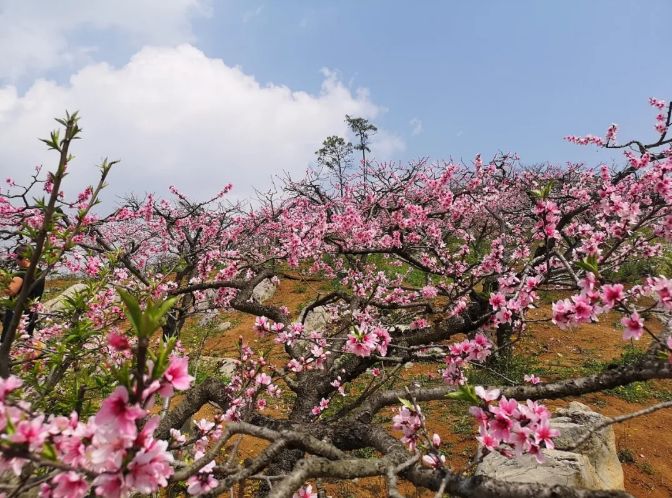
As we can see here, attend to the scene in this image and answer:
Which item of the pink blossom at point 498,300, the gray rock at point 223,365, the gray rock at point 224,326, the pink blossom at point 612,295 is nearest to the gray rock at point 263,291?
the gray rock at point 224,326

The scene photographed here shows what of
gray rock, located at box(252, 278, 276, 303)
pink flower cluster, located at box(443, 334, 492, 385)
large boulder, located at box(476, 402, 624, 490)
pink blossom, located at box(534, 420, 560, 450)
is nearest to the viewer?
pink blossom, located at box(534, 420, 560, 450)

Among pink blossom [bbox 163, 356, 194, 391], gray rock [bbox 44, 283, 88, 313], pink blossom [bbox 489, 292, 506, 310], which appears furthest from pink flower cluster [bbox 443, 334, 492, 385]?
gray rock [bbox 44, 283, 88, 313]

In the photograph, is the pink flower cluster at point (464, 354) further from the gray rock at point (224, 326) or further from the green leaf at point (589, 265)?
the gray rock at point (224, 326)

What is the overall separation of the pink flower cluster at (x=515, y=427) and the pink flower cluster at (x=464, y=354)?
1.18 m

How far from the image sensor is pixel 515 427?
192cm

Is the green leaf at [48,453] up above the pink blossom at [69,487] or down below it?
above

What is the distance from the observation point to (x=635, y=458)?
20.9 ft

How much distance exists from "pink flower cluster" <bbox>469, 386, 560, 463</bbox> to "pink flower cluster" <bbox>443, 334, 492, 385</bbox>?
118cm

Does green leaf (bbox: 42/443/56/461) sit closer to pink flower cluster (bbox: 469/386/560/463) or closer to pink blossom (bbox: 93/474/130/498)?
pink blossom (bbox: 93/474/130/498)

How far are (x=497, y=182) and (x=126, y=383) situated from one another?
18961mm

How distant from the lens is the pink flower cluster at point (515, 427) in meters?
1.91

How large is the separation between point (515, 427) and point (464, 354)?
1.39m

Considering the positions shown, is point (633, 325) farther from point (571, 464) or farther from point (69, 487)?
point (571, 464)

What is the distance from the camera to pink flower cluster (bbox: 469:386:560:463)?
1.91 m
